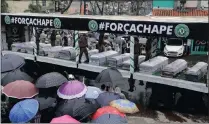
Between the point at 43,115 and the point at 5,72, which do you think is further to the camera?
the point at 5,72

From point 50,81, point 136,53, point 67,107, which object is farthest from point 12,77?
point 136,53

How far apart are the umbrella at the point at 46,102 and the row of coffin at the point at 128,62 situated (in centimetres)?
367

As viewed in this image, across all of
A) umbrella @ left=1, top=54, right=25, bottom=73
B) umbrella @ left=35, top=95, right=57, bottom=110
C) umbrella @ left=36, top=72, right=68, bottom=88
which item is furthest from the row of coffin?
umbrella @ left=35, top=95, right=57, bottom=110

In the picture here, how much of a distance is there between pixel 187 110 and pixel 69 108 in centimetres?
498

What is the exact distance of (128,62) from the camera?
10.7 m

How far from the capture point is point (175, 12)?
2520cm

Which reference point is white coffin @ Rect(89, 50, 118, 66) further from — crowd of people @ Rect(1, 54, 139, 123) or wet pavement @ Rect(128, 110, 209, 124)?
wet pavement @ Rect(128, 110, 209, 124)

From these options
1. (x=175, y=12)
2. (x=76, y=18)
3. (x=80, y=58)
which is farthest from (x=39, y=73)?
(x=175, y=12)

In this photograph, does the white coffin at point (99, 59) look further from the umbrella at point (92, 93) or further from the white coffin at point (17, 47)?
the white coffin at point (17, 47)

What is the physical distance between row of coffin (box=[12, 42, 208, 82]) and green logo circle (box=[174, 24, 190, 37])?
4.51 feet

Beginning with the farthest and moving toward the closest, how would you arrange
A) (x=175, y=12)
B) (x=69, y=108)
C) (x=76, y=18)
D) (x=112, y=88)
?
(x=175, y=12)
(x=76, y=18)
(x=112, y=88)
(x=69, y=108)

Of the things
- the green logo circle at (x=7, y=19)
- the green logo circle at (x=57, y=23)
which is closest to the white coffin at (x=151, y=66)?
the green logo circle at (x=57, y=23)

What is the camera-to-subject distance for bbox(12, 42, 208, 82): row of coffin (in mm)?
9625

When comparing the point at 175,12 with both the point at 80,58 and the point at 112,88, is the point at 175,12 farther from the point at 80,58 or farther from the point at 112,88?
the point at 112,88
